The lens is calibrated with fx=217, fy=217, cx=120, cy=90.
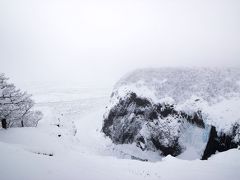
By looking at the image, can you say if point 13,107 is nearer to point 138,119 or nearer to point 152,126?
point 138,119

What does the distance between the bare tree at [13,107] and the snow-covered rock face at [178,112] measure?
14809 mm

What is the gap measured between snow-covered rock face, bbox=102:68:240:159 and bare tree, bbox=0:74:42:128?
14809mm

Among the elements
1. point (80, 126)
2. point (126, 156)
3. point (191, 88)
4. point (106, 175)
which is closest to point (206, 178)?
point (106, 175)

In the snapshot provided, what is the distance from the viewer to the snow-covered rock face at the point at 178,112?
2847 centimetres

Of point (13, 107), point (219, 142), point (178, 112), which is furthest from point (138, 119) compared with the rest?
point (13, 107)

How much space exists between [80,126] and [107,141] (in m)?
11.2

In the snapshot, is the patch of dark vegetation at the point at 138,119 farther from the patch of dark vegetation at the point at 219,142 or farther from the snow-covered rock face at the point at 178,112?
the patch of dark vegetation at the point at 219,142

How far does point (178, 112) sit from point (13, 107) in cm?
2419

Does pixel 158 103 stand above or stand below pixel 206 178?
above

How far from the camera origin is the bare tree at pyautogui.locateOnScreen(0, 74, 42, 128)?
28250mm

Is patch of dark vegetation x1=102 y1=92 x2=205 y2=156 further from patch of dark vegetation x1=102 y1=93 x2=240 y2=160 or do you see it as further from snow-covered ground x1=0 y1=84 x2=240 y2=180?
snow-covered ground x1=0 y1=84 x2=240 y2=180

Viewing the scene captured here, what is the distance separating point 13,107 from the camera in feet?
100

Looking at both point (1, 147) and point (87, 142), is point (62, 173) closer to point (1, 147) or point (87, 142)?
point (1, 147)

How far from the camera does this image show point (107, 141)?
39188 mm
